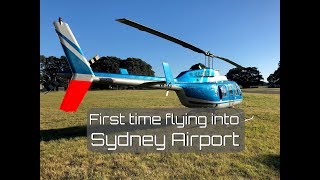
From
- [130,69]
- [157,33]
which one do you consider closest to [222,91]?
[157,33]

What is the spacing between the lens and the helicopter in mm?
8602

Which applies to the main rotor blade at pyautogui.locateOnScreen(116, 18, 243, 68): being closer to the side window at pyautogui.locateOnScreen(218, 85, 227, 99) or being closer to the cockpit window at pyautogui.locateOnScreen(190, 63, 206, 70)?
the cockpit window at pyautogui.locateOnScreen(190, 63, 206, 70)

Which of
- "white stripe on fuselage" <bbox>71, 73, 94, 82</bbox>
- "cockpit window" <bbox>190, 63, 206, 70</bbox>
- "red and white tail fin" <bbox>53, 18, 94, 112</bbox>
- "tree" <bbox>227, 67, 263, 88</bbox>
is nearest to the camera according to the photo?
"red and white tail fin" <bbox>53, 18, 94, 112</bbox>

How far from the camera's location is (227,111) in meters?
17.0

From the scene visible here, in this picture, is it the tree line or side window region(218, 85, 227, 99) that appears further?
the tree line

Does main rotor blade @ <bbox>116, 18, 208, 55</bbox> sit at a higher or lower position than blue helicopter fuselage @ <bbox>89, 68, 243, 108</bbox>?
higher

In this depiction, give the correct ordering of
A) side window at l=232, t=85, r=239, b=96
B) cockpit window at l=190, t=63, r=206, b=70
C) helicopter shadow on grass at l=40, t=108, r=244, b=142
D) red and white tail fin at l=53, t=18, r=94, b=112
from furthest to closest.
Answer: side window at l=232, t=85, r=239, b=96 < cockpit window at l=190, t=63, r=206, b=70 < helicopter shadow on grass at l=40, t=108, r=244, b=142 < red and white tail fin at l=53, t=18, r=94, b=112

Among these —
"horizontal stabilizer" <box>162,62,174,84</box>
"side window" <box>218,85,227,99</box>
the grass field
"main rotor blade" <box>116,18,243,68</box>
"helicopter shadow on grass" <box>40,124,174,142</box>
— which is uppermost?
"main rotor blade" <box>116,18,243,68</box>

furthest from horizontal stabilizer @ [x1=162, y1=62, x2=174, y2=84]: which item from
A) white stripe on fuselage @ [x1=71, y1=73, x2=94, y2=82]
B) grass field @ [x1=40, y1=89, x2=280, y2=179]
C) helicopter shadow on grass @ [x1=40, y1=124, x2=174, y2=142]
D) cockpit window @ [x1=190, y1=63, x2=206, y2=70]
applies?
grass field @ [x1=40, y1=89, x2=280, y2=179]

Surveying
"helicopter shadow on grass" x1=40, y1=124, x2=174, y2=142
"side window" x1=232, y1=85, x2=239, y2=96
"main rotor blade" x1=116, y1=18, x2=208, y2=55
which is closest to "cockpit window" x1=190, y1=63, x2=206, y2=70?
"main rotor blade" x1=116, y1=18, x2=208, y2=55

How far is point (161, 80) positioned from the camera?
11102 mm

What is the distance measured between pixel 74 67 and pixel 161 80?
146 inches

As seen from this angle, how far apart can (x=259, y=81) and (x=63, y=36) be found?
2519 inches
